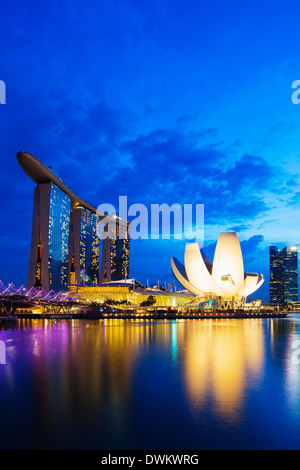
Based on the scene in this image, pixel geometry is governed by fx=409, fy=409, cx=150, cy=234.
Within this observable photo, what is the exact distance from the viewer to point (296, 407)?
807 centimetres

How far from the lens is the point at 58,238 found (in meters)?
79.9

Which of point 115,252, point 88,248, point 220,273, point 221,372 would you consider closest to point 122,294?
point 220,273

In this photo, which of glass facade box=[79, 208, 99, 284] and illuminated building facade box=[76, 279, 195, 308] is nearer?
illuminated building facade box=[76, 279, 195, 308]

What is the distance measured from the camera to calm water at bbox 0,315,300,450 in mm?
6039

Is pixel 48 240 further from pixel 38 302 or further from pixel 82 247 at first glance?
pixel 82 247

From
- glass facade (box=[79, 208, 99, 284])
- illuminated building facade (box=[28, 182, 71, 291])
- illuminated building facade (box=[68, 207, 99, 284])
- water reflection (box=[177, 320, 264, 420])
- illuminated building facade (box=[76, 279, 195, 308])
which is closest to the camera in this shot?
water reflection (box=[177, 320, 264, 420])

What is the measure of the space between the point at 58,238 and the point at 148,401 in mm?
73967

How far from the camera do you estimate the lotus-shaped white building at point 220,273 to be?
54.6 metres

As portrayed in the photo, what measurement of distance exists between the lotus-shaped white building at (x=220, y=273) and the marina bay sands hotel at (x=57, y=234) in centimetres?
2639

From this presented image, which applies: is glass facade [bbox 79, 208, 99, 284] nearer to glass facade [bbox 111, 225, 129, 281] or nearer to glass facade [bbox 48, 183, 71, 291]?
glass facade [bbox 111, 225, 129, 281]

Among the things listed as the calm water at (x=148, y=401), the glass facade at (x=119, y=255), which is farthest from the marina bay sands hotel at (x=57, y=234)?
the calm water at (x=148, y=401)

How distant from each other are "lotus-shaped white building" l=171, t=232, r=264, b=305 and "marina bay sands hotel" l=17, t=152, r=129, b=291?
86.6 feet

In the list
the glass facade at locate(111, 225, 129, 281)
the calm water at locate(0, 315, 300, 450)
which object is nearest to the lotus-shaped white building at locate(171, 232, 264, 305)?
the calm water at locate(0, 315, 300, 450)
